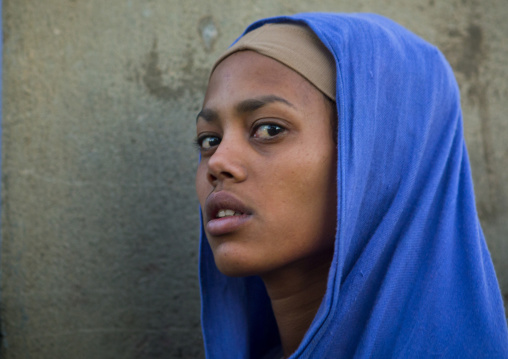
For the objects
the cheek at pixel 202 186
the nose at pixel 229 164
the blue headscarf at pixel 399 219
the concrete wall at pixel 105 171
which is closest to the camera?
the blue headscarf at pixel 399 219

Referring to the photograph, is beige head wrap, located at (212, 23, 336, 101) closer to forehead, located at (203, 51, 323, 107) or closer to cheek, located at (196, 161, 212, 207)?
forehead, located at (203, 51, 323, 107)

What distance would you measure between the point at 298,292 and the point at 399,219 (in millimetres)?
358

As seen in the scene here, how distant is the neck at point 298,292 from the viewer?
4.91 feet

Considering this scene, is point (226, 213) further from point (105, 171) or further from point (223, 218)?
point (105, 171)

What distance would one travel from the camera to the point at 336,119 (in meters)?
1.44

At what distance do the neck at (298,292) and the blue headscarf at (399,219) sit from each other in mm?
154

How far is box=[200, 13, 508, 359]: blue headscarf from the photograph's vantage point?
126 centimetres

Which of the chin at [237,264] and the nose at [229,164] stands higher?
the nose at [229,164]

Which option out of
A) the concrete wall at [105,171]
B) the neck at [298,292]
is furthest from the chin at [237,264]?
the concrete wall at [105,171]

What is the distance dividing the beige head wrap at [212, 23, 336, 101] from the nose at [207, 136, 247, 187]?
271 millimetres

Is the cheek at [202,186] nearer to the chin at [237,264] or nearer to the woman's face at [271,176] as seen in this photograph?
the woman's face at [271,176]

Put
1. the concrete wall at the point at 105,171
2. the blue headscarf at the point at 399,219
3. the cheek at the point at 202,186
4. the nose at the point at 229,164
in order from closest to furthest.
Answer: the blue headscarf at the point at 399,219 → the nose at the point at 229,164 → the cheek at the point at 202,186 → the concrete wall at the point at 105,171

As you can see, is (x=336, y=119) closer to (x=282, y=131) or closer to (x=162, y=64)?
(x=282, y=131)

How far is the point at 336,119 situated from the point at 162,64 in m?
0.90
